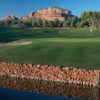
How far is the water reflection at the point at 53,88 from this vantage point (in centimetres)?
2120

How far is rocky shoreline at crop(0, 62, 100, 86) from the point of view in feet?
74.7

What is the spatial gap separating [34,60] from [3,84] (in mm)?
6848

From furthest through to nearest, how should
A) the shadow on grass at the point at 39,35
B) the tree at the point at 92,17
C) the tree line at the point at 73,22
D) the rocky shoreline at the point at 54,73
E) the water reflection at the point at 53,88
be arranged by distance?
the tree at the point at 92,17, the tree line at the point at 73,22, the shadow on grass at the point at 39,35, the rocky shoreline at the point at 54,73, the water reflection at the point at 53,88

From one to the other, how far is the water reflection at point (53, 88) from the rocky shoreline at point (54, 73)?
55 centimetres

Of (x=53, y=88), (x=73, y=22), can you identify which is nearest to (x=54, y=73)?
(x=53, y=88)

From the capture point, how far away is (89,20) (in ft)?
493

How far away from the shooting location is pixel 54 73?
24.0 m

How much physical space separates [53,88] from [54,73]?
1.90 meters

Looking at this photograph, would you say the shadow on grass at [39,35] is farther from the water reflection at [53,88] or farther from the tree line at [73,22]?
the tree line at [73,22]

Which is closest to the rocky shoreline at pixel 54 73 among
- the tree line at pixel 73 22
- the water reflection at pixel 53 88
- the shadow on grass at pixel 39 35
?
the water reflection at pixel 53 88

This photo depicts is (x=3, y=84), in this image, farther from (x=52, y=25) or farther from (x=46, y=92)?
(x=52, y=25)

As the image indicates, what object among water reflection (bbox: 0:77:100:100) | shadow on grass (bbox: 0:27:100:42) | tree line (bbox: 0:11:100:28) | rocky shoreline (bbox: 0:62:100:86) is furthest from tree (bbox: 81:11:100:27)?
water reflection (bbox: 0:77:100:100)

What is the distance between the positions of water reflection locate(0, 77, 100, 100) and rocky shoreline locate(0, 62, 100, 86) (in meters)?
0.55

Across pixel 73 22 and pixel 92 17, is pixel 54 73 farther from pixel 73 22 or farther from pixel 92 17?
pixel 92 17
